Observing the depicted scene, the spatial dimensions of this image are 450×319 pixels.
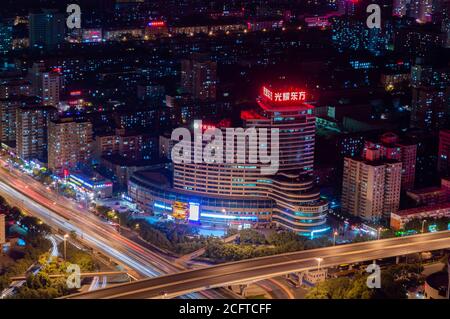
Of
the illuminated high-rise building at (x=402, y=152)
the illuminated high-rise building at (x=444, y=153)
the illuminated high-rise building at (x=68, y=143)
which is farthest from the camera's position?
the illuminated high-rise building at (x=444, y=153)

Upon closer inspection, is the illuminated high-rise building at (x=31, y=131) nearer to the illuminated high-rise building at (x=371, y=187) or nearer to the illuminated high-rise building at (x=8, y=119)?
the illuminated high-rise building at (x=8, y=119)

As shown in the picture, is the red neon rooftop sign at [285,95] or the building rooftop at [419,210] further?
the red neon rooftop sign at [285,95]

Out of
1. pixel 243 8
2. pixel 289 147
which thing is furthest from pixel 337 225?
pixel 243 8

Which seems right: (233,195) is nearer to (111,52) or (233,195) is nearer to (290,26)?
(111,52)

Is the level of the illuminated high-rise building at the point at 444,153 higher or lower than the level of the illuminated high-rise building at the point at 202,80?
lower

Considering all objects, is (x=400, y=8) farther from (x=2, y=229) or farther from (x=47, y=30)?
(x=2, y=229)

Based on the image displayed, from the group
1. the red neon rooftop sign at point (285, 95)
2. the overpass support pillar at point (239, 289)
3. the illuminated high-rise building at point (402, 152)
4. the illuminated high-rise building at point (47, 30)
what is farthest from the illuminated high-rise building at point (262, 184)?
the illuminated high-rise building at point (47, 30)
